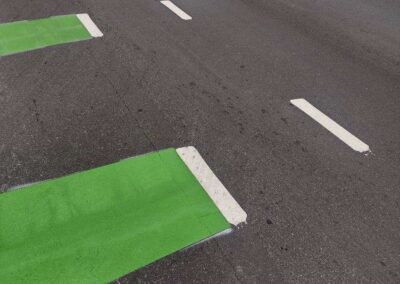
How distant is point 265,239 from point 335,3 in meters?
7.15

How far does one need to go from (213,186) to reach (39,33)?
4648 millimetres

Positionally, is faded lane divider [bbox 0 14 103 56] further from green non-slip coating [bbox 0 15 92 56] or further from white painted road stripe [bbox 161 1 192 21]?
white painted road stripe [bbox 161 1 192 21]

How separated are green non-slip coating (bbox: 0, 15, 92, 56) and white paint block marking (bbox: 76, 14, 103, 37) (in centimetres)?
7

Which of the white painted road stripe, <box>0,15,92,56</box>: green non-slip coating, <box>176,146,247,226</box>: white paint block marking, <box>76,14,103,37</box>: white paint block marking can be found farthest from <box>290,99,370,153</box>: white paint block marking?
<box>0,15,92,56</box>: green non-slip coating

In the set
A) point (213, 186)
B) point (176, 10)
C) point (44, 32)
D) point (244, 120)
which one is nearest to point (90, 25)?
point (44, 32)

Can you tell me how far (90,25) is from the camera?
7.44 m

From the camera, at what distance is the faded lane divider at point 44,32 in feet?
21.6

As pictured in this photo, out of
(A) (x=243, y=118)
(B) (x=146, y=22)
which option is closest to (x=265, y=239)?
(A) (x=243, y=118)

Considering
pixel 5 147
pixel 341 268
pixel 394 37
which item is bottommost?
pixel 5 147

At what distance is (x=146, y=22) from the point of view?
7.71 m

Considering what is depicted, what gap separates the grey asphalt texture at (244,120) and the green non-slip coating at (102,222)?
19 cm

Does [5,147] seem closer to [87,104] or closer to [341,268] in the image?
[87,104]

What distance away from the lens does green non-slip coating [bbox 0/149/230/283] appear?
11.0 feet

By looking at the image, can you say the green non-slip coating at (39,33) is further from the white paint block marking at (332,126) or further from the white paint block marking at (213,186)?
the white paint block marking at (332,126)
